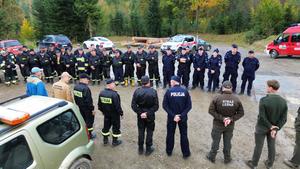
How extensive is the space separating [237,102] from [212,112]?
513mm

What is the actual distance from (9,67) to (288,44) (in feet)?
58.8

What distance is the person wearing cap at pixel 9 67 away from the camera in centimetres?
1083

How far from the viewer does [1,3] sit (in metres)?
30.8

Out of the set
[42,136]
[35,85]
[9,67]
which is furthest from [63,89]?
[9,67]

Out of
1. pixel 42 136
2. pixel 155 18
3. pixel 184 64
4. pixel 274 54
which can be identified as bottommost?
pixel 42 136

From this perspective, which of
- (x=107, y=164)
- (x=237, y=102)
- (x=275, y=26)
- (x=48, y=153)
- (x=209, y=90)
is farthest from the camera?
(x=275, y=26)

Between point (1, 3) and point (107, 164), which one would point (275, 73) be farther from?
point (1, 3)

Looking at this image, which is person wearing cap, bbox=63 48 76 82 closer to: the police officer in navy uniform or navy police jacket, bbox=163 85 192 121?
the police officer in navy uniform

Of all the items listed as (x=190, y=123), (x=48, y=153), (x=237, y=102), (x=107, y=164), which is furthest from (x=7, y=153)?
(x=190, y=123)

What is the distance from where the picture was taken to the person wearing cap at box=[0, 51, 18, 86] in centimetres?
1083

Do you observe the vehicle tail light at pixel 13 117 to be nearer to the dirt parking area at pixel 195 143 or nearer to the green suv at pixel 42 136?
the green suv at pixel 42 136

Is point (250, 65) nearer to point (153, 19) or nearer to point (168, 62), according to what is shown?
point (168, 62)

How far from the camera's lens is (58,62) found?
36.8ft

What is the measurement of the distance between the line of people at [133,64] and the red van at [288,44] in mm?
10214
